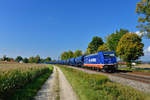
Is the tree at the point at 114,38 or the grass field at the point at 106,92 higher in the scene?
the tree at the point at 114,38

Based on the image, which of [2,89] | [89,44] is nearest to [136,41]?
[2,89]

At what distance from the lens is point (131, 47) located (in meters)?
24.3

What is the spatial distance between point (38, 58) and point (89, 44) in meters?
87.7

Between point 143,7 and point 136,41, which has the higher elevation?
point 143,7

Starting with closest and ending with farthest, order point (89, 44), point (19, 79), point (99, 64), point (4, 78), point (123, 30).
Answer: point (4, 78) < point (19, 79) < point (99, 64) < point (123, 30) < point (89, 44)

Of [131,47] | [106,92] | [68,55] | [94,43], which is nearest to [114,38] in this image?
[131,47]

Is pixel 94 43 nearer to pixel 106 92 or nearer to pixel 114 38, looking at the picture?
pixel 114 38

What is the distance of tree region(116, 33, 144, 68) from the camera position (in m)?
24.3

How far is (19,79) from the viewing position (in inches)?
366

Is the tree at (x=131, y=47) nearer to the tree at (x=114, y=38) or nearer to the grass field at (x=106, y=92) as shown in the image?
the tree at (x=114, y=38)

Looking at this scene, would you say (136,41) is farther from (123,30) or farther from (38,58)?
(38,58)

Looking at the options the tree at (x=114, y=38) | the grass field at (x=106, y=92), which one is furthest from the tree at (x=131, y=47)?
the grass field at (x=106, y=92)

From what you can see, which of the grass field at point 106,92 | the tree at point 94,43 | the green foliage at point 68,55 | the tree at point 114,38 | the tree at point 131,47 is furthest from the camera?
the green foliage at point 68,55

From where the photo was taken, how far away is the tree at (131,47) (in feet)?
79.8
